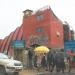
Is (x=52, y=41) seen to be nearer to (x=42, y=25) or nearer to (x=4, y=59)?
(x=42, y=25)

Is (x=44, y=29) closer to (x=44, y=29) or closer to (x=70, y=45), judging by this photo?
(x=44, y=29)

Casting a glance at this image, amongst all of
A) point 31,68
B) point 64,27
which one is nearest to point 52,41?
point 64,27

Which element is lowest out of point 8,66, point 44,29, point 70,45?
point 8,66

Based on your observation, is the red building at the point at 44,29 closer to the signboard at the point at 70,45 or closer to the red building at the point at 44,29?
the red building at the point at 44,29

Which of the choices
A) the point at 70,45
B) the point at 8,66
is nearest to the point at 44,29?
the point at 70,45

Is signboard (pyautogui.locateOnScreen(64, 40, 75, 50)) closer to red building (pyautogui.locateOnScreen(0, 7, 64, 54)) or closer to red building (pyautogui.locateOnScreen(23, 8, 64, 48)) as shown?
red building (pyautogui.locateOnScreen(0, 7, 64, 54))

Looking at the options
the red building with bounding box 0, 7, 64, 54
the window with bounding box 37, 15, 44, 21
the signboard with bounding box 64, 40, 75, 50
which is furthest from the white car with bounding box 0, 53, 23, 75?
the window with bounding box 37, 15, 44, 21

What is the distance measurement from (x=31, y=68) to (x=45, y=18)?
790 inches

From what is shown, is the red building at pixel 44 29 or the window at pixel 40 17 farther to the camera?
the window at pixel 40 17

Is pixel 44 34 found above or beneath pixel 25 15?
beneath

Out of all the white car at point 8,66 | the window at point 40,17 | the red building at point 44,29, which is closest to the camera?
the white car at point 8,66

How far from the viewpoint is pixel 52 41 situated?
160 feet

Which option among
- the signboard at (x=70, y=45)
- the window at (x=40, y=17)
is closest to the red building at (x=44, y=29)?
the window at (x=40, y=17)

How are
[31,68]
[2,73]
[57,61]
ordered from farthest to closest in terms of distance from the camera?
[31,68] < [57,61] < [2,73]
